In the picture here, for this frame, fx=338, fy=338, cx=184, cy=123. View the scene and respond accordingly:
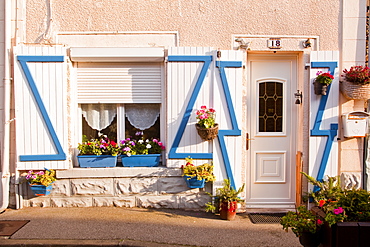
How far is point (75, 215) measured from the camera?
196 inches

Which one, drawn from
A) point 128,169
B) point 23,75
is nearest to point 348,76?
point 128,169

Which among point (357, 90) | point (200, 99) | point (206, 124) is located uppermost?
point (357, 90)

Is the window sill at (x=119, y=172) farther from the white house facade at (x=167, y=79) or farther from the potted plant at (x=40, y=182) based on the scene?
the potted plant at (x=40, y=182)

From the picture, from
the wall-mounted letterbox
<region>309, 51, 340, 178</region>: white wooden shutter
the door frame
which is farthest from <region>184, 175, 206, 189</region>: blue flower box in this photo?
the wall-mounted letterbox

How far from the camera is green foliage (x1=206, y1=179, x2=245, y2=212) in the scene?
504 cm

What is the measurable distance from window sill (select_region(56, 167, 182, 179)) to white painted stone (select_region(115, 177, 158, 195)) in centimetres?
8

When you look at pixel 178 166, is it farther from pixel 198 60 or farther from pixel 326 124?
pixel 326 124

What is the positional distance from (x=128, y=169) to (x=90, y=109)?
3.91 feet

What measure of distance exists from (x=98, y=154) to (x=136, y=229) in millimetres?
1417

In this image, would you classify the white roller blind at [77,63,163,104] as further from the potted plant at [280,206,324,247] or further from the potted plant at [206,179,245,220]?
the potted plant at [280,206,324,247]

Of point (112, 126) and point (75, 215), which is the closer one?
point (75, 215)

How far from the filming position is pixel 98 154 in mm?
5301

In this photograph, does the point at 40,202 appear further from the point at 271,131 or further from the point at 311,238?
the point at 311,238

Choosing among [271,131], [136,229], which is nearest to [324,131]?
[271,131]
